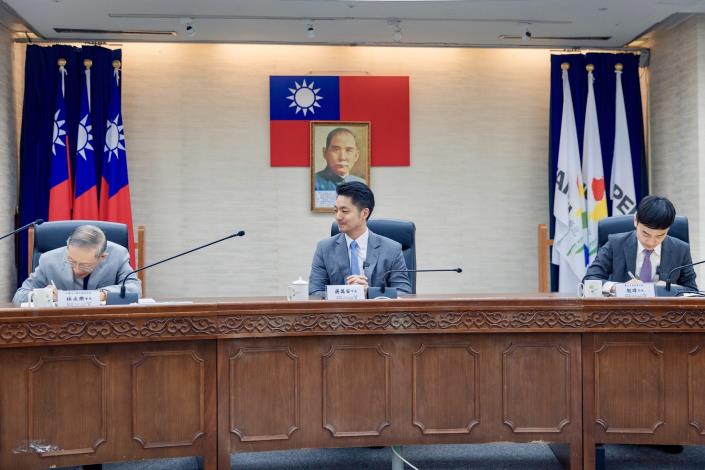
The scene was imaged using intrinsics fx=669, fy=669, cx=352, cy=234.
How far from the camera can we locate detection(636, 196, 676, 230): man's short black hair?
337cm

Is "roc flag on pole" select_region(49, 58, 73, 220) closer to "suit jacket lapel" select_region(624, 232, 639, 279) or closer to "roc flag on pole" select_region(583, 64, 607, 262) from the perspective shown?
"suit jacket lapel" select_region(624, 232, 639, 279)

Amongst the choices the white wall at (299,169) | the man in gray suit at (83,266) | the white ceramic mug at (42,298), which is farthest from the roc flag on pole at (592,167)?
the white ceramic mug at (42,298)

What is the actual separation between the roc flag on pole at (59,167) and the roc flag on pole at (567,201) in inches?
162

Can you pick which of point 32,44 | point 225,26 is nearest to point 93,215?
point 32,44

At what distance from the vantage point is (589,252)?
579 centimetres

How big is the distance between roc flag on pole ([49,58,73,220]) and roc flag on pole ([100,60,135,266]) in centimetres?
28

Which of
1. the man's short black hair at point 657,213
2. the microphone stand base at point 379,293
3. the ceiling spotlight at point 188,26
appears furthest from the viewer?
the ceiling spotlight at point 188,26

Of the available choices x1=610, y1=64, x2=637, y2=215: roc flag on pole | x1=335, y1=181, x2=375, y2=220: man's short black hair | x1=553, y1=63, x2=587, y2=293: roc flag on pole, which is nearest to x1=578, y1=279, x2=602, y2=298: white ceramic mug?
x1=335, y1=181, x2=375, y2=220: man's short black hair

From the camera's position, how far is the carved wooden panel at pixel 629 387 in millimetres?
2828

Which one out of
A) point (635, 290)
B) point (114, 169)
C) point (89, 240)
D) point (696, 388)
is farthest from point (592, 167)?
point (89, 240)

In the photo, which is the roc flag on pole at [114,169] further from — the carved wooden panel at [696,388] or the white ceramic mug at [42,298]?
the carved wooden panel at [696,388]

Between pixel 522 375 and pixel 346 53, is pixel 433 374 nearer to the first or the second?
pixel 522 375

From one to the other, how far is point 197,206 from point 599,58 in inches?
148

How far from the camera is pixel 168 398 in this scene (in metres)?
2.65
